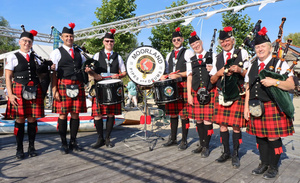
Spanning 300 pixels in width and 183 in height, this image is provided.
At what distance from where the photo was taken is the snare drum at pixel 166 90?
128 inches

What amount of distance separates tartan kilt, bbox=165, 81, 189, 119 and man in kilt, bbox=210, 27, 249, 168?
2.14 ft

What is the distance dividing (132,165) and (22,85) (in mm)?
1873

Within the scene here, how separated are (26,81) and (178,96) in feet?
7.29

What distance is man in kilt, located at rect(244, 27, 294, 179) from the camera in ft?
7.64

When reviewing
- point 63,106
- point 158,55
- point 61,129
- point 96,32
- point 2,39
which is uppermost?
point 2,39

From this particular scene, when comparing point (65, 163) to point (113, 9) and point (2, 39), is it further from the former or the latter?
point (2, 39)

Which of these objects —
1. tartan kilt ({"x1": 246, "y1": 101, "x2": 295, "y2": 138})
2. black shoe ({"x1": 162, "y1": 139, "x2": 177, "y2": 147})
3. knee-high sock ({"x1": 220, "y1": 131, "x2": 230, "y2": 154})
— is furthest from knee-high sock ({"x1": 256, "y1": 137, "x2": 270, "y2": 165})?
black shoe ({"x1": 162, "y1": 139, "x2": 177, "y2": 147})

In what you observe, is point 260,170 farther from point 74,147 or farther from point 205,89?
point 74,147

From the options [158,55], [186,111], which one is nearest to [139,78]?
[158,55]

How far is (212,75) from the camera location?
298 centimetres

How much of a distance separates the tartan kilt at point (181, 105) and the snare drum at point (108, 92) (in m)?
0.93

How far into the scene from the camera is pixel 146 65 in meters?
3.51

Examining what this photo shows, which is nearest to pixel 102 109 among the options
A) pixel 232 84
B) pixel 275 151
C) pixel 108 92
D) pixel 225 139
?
pixel 108 92

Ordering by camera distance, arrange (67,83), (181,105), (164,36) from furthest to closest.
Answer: (164,36) → (181,105) → (67,83)
